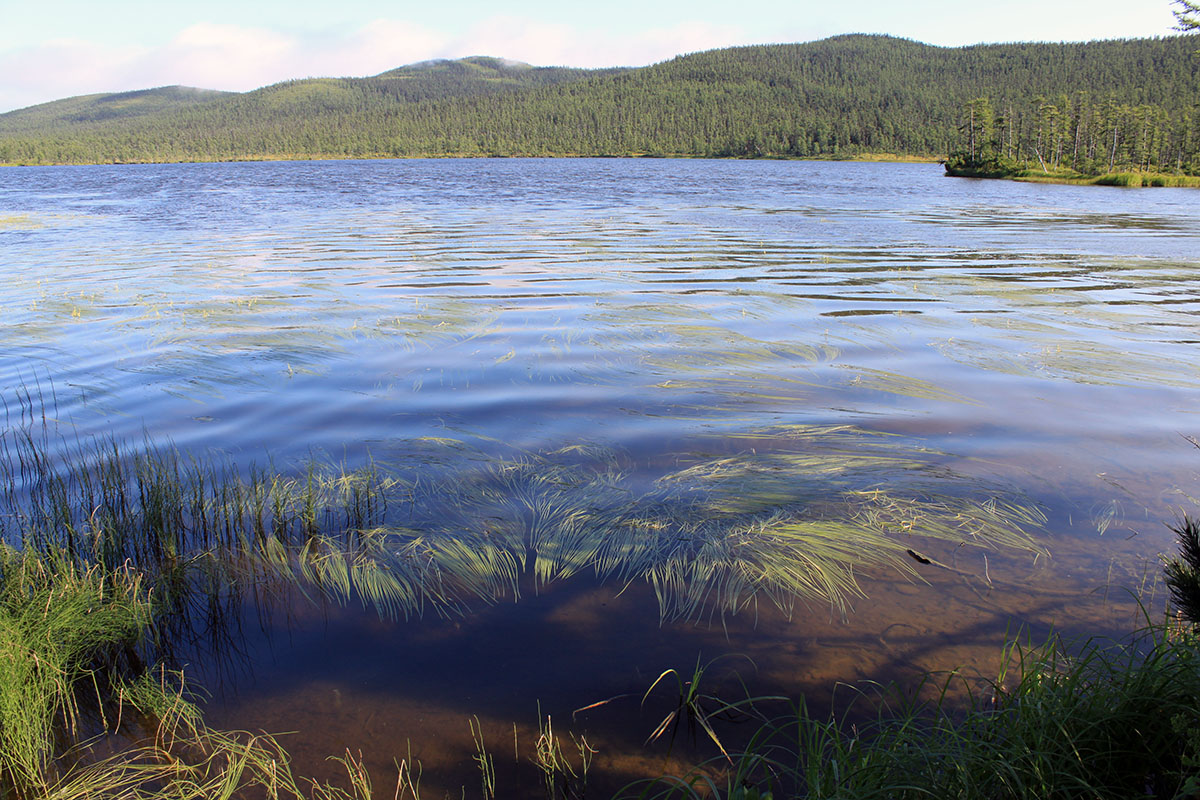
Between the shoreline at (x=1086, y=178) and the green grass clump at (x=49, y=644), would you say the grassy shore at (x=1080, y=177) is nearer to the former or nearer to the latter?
the shoreline at (x=1086, y=178)

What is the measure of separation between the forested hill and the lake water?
82.7m

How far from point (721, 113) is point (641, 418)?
153705mm

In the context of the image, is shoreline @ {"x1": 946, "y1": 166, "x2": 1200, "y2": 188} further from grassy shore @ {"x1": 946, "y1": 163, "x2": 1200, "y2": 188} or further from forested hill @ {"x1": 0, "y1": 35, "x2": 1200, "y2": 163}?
forested hill @ {"x1": 0, "y1": 35, "x2": 1200, "y2": 163}

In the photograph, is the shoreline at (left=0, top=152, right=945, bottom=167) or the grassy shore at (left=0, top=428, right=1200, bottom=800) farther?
the shoreline at (left=0, top=152, right=945, bottom=167)

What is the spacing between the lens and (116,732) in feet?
9.12

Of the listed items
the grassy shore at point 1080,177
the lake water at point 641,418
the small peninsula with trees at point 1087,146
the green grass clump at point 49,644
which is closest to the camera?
the green grass clump at point 49,644

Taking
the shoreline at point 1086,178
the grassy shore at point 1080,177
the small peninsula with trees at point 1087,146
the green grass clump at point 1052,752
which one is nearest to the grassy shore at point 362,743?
the green grass clump at point 1052,752

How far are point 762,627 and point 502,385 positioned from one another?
4.40m

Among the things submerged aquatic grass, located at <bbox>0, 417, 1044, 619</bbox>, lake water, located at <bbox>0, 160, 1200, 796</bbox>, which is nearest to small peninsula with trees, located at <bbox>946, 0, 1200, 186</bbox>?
lake water, located at <bbox>0, 160, 1200, 796</bbox>

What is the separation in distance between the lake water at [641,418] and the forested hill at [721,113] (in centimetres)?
8275

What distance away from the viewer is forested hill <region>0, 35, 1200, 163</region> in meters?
116

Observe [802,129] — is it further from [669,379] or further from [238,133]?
[669,379]

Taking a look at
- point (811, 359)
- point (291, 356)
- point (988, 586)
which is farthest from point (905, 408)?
point (291, 356)

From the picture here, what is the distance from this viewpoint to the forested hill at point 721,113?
115750mm
